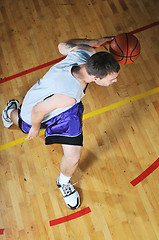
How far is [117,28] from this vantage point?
11.6 feet

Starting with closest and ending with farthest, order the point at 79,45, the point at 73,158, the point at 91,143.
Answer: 1. the point at 79,45
2. the point at 73,158
3. the point at 91,143

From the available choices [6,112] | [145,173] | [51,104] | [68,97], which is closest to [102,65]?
[68,97]

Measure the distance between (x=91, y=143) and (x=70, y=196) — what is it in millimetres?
653

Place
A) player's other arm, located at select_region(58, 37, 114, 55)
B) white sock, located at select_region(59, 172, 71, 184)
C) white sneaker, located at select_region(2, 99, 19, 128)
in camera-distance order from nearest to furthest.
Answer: player's other arm, located at select_region(58, 37, 114, 55) < white sock, located at select_region(59, 172, 71, 184) < white sneaker, located at select_region(2, 99, 19, 128)

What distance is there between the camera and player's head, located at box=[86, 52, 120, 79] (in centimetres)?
194

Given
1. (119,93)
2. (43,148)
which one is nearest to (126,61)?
(119,93)

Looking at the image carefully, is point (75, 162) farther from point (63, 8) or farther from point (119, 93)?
point (63, 8)

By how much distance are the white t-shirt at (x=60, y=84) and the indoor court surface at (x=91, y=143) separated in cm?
86

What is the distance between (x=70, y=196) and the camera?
2.72 metres

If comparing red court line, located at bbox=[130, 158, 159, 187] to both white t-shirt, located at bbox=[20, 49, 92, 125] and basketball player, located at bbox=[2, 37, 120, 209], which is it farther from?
white t-shirt, located at bbox=[20, 49, 92, 125]

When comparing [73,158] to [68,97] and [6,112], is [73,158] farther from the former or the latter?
[6,112]

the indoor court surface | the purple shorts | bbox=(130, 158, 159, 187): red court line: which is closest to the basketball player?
the purple shorts

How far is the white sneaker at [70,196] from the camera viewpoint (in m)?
2.73

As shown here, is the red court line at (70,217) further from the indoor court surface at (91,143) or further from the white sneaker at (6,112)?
the white sneaker at (6,112)
